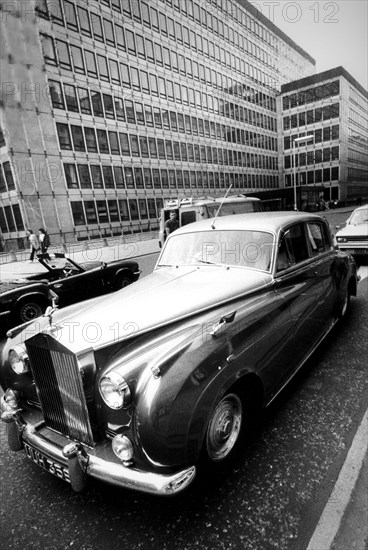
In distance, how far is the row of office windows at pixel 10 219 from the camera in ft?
81.6

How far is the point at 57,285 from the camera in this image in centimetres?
618

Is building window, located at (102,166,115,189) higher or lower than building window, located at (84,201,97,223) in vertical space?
higher

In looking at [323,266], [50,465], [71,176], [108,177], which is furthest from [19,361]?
[108,177]

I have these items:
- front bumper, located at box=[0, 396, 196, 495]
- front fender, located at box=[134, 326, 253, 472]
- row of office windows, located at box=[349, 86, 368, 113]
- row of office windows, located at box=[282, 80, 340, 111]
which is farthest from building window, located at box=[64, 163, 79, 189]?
row of office windows, located at box=[349, 86, 368, 113]

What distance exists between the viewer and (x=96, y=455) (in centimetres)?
195

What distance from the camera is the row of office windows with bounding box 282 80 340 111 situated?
53.9 meters

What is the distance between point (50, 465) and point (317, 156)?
65.8 metres

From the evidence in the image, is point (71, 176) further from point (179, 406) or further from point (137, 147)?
point (179, 406)

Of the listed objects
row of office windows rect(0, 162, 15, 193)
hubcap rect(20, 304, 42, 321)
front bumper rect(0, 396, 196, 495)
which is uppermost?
row of office windows rect(0, 162, 15, 193)

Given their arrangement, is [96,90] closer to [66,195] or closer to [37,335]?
A: [66,195]

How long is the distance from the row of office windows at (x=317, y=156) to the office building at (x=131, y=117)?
14.3 metres

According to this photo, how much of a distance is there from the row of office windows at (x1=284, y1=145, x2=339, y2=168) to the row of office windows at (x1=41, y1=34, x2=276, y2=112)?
51.0 ft

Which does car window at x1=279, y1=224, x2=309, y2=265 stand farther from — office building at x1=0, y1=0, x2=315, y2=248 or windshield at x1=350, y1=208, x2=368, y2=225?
office building at x1=0, y1=0, x2=315, y2=248

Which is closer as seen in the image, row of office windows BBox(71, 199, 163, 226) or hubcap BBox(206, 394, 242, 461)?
hubcap BBox(206, 394, 242, 461)
